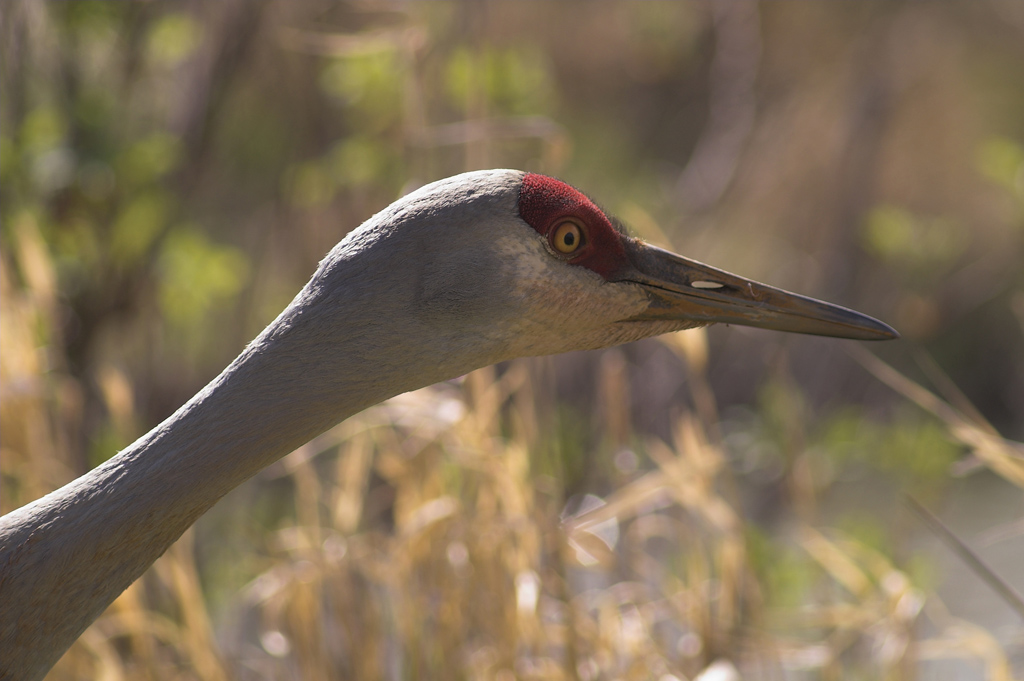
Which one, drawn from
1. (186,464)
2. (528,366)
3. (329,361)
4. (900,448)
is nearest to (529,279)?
(329,361)

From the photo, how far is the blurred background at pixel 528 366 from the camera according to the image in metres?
2.48

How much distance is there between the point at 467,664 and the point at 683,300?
1242 millimetres

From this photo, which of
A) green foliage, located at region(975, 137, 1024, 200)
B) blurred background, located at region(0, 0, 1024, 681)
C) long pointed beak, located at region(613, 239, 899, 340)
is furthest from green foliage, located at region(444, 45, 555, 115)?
long pointed beak, located at region(613, 239, 899, 340)

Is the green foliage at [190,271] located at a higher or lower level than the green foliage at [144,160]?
lower

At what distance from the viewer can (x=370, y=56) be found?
3613 millimetres

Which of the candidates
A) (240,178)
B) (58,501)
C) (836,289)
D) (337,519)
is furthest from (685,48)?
(58,501)

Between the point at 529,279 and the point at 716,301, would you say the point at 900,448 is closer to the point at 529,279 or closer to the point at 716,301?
the point at 716,301

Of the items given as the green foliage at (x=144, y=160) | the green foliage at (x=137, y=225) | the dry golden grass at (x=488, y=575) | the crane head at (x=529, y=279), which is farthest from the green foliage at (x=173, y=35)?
the crane head at (x=529, y=279)

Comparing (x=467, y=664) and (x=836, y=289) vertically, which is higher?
(x=836, y=289)

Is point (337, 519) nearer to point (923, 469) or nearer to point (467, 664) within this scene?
point (467, 664)

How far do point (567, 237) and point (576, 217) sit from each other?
0.04m

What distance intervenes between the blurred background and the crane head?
20 cm

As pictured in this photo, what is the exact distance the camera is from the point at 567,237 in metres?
1.56

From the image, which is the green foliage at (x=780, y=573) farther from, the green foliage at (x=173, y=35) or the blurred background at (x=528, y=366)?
the green foliage at (x=173, y=35)
